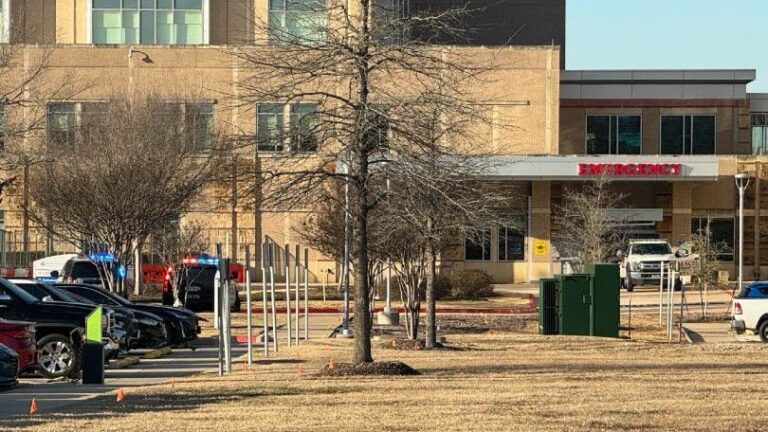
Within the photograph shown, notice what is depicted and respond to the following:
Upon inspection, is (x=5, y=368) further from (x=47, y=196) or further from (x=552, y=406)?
(x=47, y=196)

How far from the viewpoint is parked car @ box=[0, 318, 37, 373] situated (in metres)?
21.1

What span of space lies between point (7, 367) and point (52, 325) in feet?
14.0

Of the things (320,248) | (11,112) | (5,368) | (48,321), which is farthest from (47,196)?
(5,368)

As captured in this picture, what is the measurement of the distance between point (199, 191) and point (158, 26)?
78.1 feet

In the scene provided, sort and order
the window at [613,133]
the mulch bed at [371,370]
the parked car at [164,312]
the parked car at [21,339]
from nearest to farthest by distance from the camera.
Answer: the parked car at [21,339] < the mulch bed at [371,370] < the parked car at [164,312] < the window at [613,133]

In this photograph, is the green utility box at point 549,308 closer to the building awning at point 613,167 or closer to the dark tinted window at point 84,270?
the dark tinted window at point 84,270

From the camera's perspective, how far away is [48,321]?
2394 cm

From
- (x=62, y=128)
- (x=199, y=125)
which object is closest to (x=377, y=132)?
(x=62, y=128)

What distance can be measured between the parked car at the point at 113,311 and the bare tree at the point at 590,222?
2789 cm

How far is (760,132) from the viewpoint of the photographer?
7619cm

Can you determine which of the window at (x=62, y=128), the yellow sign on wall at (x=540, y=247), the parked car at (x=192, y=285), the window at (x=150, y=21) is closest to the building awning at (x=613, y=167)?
the yellow sign on wall at (x=540, y=247)

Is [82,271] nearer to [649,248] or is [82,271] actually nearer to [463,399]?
[649,248]

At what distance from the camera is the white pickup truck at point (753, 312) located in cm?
3475

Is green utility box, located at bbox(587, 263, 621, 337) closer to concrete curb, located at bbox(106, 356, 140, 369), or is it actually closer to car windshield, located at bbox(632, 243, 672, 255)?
concrete curb, located at bbox(106, 356, 140, 369)
